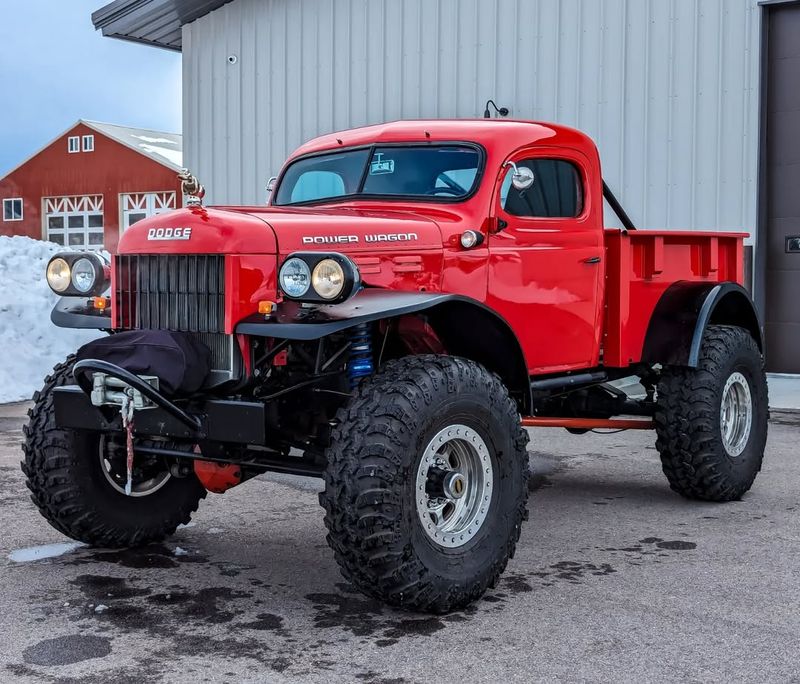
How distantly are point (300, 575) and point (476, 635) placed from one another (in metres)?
1.13

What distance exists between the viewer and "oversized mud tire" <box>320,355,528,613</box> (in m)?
4.38

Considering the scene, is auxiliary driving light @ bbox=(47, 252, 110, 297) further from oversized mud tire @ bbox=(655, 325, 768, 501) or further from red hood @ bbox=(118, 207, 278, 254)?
oversized mud tire @ bbox=(655, 325, 768, 501)

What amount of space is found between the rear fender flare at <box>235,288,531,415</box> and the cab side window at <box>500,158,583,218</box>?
0.84m

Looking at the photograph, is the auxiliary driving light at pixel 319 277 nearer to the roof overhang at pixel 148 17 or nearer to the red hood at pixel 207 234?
the red hood at pixel 207 234

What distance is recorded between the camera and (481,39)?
1394 cm

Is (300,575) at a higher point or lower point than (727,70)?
lower

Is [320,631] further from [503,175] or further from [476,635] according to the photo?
Result: [503,175]

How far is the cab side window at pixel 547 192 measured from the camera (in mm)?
5961

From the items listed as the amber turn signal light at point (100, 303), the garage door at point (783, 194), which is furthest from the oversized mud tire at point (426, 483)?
the garage door at point (783, 194)

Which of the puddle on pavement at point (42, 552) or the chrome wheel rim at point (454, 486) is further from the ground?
the chrome wheel rim at point (454, 486)

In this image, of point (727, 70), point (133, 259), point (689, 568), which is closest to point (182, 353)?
point (133, 259)

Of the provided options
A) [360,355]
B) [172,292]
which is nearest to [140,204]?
[172,292]

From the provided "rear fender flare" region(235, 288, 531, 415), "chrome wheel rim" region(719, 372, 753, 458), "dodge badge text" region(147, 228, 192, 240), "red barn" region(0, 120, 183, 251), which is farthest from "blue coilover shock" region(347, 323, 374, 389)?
"red barn" region(0, 120, 183, 251)

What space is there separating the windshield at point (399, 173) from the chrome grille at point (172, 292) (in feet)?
4.61
